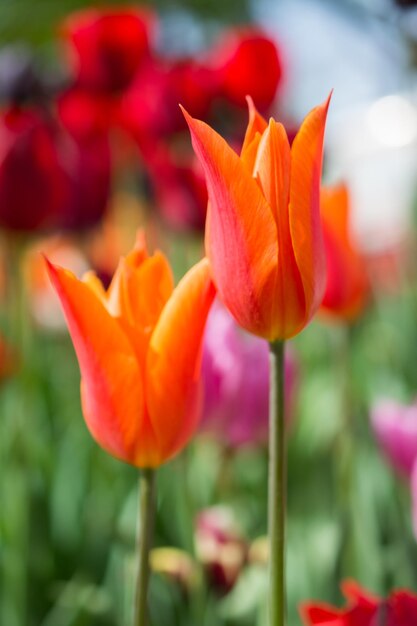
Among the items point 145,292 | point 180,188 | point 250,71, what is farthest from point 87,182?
point 145,292

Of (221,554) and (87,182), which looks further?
(87,182)

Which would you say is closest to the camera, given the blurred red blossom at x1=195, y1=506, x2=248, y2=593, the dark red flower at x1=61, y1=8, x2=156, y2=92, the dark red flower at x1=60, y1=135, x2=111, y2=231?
the blurred red blossom at x1=195, y1=506, x2=248, y2=593

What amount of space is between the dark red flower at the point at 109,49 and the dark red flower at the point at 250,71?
91 millimetres

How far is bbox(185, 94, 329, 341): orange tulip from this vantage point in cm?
31

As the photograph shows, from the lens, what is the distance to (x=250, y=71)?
3.25 ft

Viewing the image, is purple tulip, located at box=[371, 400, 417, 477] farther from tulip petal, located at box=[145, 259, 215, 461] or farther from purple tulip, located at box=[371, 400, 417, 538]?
tulip petal, located at box=[145, 259, 215, 461]

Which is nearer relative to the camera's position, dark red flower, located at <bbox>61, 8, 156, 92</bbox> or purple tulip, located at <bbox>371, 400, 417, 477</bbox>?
purple tulip, located at <bbox>371, 400, 417, 477</bbox>

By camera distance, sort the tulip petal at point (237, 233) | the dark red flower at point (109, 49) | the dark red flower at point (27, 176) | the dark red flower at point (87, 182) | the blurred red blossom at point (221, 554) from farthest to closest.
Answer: the dark red flower at point (109, 49), the dark red flower at point (87, 182), the dark red flower at point (27, 176), the blurred red blossom at point (221, 554), the tulip petal at point (237, 233)

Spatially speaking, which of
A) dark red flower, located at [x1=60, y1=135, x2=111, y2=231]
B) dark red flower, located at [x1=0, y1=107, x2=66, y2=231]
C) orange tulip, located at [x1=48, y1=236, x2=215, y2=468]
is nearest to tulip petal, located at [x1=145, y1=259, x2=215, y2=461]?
orange tulip, located at [x1=48, y1=236, x2=215, y2=468]

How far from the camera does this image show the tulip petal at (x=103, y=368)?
0.34 m

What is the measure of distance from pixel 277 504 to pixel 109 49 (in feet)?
2.55

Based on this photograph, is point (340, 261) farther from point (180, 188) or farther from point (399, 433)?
point (180, 188)

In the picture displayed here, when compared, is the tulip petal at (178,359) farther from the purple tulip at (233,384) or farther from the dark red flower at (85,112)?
the dark red flower at (85,112)

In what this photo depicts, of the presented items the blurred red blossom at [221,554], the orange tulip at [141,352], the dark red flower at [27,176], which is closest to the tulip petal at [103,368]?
the orange tulip at [141,352]
